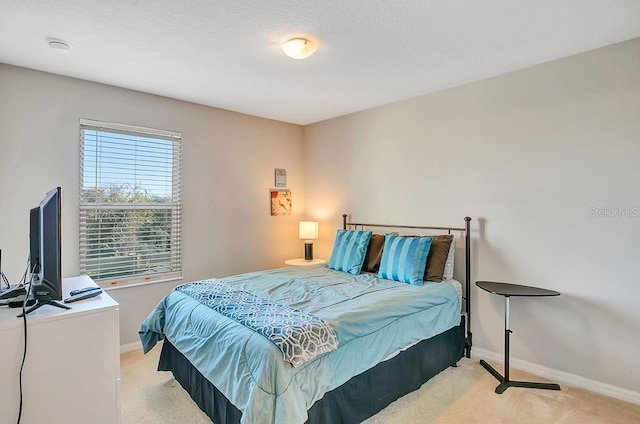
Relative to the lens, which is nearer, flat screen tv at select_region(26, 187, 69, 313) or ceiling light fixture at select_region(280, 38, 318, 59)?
flat screen tv at select_region(26, 187, 69, 313)

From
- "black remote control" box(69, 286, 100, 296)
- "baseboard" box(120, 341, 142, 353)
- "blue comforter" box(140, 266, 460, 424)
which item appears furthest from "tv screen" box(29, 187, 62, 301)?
"baseboard" box(120, 341, 142, 353)

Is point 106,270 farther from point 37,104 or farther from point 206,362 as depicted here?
point 206,362

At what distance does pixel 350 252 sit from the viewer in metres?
3.43

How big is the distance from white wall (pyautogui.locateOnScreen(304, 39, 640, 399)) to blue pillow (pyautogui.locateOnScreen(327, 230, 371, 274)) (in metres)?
0.58

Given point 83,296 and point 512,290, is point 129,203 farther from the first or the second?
point 512,290

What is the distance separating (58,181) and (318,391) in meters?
2.72

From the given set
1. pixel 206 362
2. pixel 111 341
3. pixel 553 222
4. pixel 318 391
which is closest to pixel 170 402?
pixel 206 362

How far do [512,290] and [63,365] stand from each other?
282 centimetres

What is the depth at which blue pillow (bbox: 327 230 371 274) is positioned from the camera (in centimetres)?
335

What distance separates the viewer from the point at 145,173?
11.0ft

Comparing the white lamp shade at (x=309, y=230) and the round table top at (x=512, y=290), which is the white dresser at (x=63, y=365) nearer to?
the round table top at (x=512, y=290)

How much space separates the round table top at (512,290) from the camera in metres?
2.45

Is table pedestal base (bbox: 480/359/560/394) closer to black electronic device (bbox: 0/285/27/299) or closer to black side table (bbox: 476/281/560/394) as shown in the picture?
black side table (bbox: 476/281/560/394)

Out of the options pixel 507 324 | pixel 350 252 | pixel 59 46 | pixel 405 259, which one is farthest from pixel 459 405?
pixel 59 46
